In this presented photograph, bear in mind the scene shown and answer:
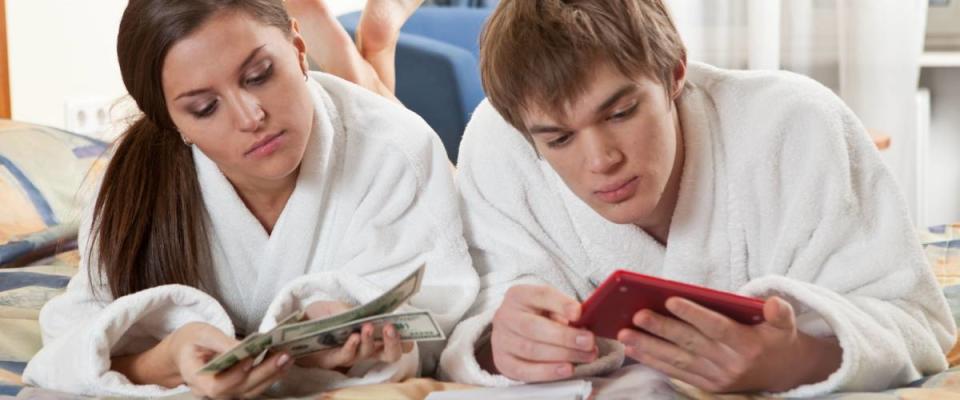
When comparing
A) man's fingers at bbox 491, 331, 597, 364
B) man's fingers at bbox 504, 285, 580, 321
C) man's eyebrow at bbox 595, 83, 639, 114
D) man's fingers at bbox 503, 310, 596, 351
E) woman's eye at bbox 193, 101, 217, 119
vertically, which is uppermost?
man's eyebrow at bbox 595, 83, 639, 114

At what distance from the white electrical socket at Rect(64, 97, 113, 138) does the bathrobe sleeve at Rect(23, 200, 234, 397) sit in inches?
75.2

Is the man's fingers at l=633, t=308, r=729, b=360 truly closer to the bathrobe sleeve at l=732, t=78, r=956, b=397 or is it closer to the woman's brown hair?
the bathrobe sleeve at l=732, t=78, r=956, b=397

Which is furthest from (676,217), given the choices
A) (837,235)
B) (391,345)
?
(391,345)

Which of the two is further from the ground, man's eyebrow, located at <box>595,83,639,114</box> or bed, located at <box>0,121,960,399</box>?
man's eyebrow, located at <box>595,83,639,114</box>

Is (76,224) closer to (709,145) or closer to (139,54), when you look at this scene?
(139,54)

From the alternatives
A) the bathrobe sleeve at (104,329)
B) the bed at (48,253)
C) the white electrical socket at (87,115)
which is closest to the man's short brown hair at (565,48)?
the bed at (48,253)

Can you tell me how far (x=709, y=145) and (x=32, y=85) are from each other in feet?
7.71

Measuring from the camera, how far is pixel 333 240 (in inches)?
73.8

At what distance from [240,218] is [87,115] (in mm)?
2034

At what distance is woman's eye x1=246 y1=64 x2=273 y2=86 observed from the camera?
5.53 ft

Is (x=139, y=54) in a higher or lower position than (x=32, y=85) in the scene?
higher

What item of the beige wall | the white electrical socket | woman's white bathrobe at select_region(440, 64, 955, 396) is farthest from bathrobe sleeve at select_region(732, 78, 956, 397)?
the white electrical socket

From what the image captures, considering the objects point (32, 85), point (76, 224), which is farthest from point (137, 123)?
point (32, 85)

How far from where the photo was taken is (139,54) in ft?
5.55
